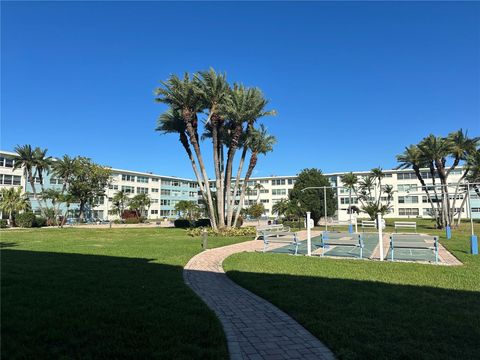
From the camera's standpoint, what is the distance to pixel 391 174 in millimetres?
80125

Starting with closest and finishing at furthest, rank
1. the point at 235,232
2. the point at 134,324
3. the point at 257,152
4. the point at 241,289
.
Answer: the point at 134,324 → the point at 241,289 → the point at 235,232 → the point at 257,152

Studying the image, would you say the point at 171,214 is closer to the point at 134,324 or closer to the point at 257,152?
the point at 257,152

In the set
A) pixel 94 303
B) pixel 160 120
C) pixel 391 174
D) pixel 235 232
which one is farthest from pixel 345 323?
pixel 391 174

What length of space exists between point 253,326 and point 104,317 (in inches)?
94.6

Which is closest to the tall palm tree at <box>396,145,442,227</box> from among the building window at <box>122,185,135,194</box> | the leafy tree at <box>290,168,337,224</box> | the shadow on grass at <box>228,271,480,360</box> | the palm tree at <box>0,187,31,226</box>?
the leafy tree at <box>290,168,337,224</box>

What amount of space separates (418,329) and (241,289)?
414 centimetres

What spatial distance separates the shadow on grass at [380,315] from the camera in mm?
4516

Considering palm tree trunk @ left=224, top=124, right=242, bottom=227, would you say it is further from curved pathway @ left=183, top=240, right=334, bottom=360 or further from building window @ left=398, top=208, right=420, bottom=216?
building window @ left=398, top=208, right=420, bottom=216

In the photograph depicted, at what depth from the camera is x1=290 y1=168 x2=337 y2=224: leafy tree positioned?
51716mm

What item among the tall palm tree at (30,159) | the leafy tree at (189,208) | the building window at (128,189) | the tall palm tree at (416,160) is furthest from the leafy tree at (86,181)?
the tall palm tree at (416,160)

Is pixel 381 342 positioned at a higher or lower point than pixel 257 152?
lower

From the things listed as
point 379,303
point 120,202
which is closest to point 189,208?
point 120,202

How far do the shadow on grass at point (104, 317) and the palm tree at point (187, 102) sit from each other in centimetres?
1900

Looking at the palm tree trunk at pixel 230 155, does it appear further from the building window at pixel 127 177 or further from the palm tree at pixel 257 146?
the building window at pixel 127 177
